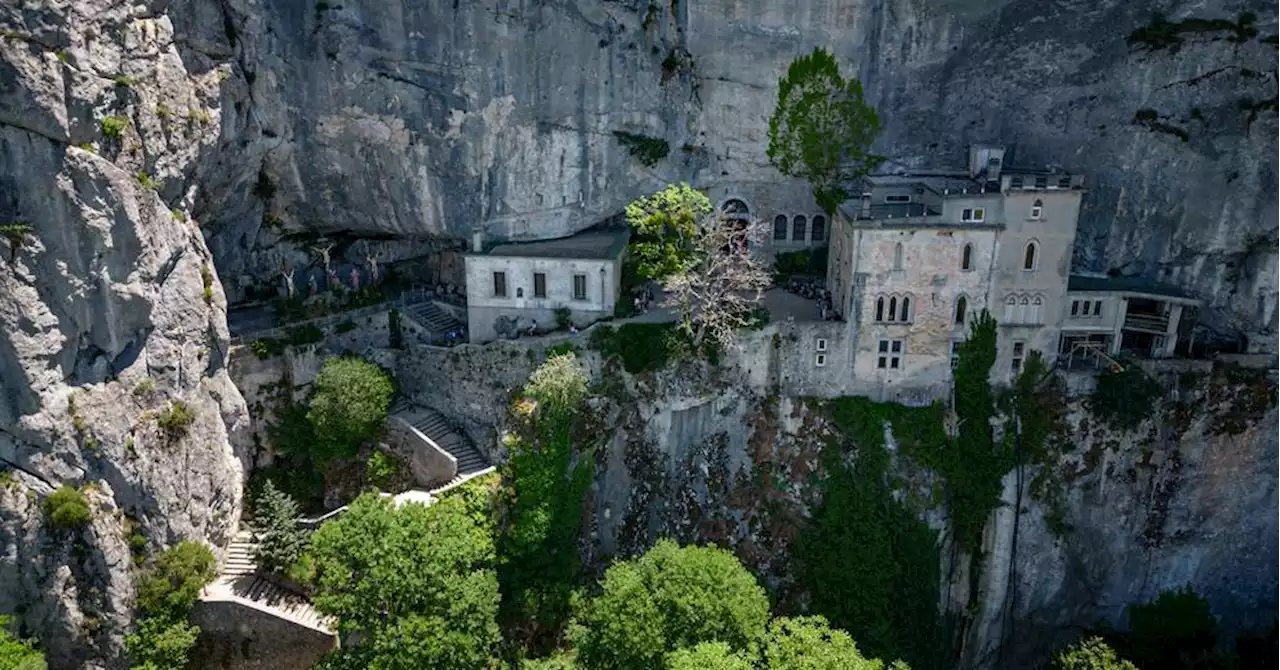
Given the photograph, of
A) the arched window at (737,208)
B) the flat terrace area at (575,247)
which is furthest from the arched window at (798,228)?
the flat terrace area at (575,247)

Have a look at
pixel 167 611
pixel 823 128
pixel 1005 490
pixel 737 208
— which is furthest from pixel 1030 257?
pixel 167 611

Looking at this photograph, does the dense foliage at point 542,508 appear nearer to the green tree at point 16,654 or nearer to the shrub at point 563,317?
the shrub at point 563,317

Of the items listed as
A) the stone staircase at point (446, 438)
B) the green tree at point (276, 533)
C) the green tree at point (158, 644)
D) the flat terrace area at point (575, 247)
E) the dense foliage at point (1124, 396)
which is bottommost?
the green tree at point (158, 644)

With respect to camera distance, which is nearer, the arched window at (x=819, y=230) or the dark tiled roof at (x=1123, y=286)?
the dark tiled roof at (x=1123, y=286)

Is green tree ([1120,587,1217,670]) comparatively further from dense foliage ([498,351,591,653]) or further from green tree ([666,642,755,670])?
dense foliage ([498,351,591,653])

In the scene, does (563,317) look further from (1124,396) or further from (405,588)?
(1124,396)
